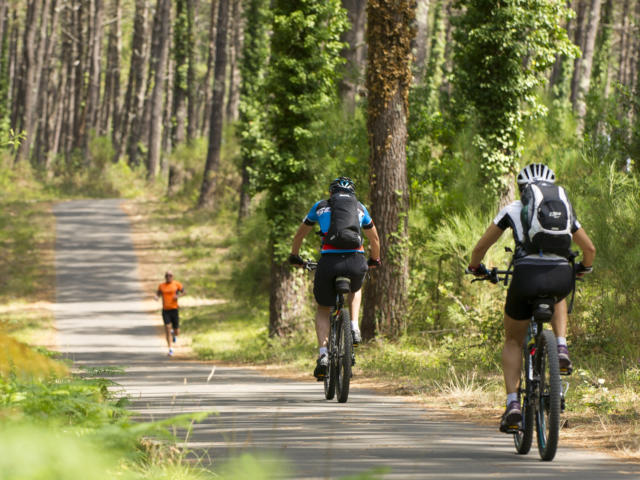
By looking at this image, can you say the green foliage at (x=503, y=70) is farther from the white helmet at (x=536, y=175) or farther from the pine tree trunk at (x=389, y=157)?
the white helmet at (x=536, y=175)

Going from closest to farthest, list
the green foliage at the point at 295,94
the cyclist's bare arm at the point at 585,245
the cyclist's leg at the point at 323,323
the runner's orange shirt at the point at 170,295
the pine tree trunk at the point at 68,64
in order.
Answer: the cyclist's bare arm at the point at 585,245 < the cyclist's leg at the point at 323,323 < the green foliage at the point at 295,94 < the runner's orange shirt at the point at 170,295 < the pine tree trunk at the point at 68,64

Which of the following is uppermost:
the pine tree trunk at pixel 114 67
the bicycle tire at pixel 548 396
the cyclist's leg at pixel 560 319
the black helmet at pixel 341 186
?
the pine tree trunk at pixel 114 67

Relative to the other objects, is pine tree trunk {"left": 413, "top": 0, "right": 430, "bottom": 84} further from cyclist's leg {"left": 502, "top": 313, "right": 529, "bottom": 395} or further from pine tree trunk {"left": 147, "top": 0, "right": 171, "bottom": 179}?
pine tree trunk {"left": 147, "top": 0, "right": 171, "bottom": 179}

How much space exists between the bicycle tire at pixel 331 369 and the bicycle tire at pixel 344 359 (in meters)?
0.09

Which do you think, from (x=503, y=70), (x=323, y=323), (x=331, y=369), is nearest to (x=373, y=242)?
(x=323, y=323)

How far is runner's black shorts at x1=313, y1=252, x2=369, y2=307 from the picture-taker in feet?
33.0

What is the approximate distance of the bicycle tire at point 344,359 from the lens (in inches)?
381

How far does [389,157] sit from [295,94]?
5.18m

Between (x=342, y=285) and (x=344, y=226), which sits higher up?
(x=344, y=226)

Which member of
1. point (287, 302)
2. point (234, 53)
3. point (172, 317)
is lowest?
point (172, 317)

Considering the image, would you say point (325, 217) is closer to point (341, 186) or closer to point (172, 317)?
point (341, 186)

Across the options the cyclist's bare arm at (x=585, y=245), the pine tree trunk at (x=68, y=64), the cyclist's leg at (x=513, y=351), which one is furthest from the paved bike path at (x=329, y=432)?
the pine tree trunk at (x=68, y=64)

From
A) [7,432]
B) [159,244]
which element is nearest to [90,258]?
[159,244]

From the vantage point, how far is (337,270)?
396 inches
